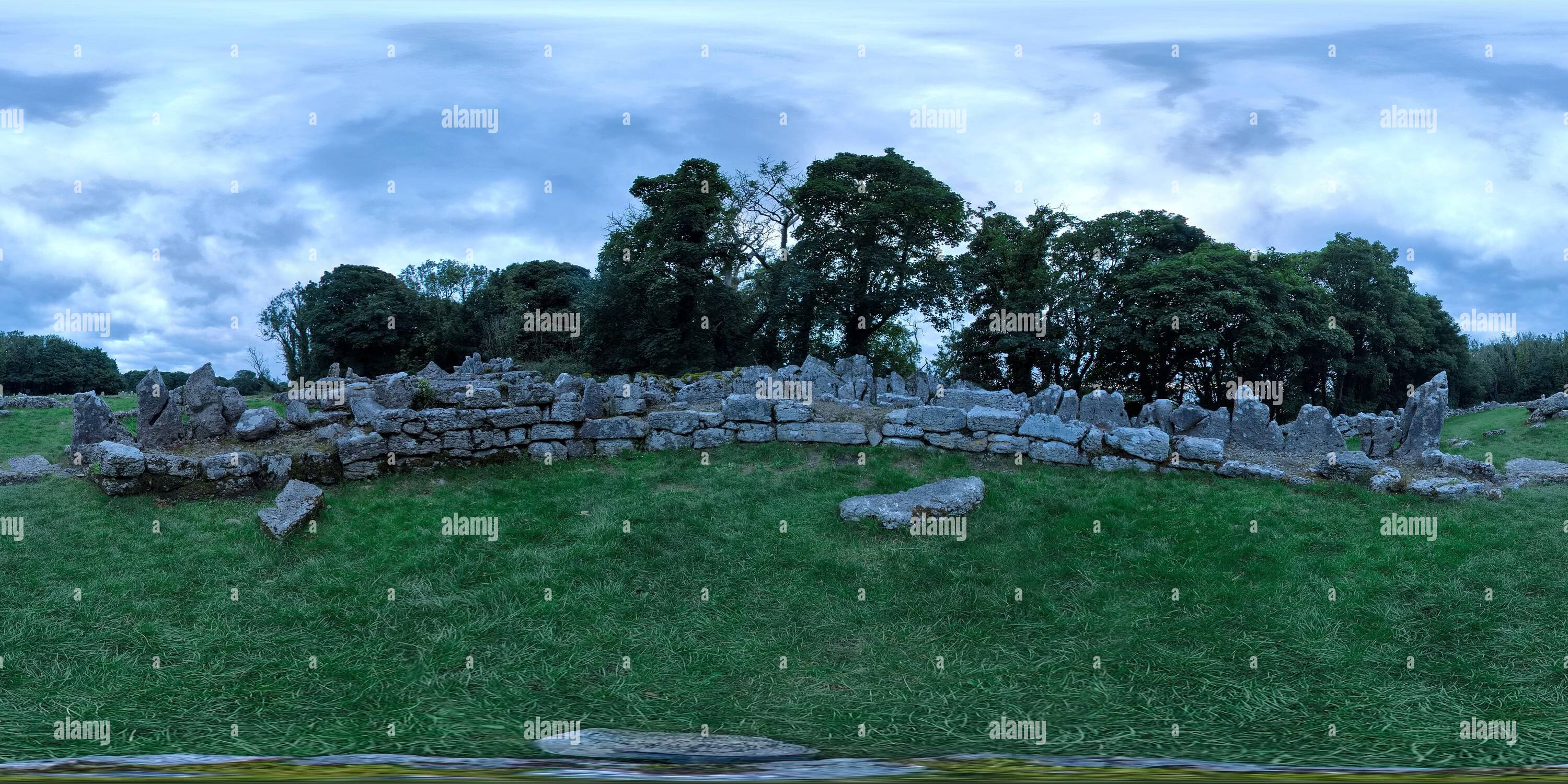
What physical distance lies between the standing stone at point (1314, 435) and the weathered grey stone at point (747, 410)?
11.6m

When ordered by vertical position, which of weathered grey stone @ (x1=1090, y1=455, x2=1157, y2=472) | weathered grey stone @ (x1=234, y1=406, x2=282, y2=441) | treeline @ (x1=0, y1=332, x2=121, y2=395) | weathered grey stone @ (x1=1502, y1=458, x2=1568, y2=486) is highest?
treeline @ (x1=0, y1=332, x2=121, y2=395)

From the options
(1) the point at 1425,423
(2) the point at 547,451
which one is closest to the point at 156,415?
(2) the point at 547,451

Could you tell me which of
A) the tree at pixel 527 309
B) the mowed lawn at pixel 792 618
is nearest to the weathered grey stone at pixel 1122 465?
the mowed lawn at pixel 792 618

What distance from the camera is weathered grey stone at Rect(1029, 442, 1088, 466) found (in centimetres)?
1616

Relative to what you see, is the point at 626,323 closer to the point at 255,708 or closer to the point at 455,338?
the point at 455,338

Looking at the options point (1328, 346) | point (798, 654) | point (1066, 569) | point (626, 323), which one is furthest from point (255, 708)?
point (1328, 346)

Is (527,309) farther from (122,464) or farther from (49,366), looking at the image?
(122,464)

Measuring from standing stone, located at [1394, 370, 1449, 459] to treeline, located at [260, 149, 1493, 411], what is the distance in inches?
525

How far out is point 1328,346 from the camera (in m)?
38.5

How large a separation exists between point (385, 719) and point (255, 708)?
1311mm

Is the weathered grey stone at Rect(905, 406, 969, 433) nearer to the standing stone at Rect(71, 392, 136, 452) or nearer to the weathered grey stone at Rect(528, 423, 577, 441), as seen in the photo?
the weathered grey stone at Rect(528, 423, 577, 441)

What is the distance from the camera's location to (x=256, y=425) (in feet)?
51.4

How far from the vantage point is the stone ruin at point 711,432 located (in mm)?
14547

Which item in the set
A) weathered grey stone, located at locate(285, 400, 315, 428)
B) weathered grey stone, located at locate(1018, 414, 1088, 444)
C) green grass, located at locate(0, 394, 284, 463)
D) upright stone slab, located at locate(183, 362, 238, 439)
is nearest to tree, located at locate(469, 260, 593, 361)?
green grass, located at locate(0, 394, 284, 463)
